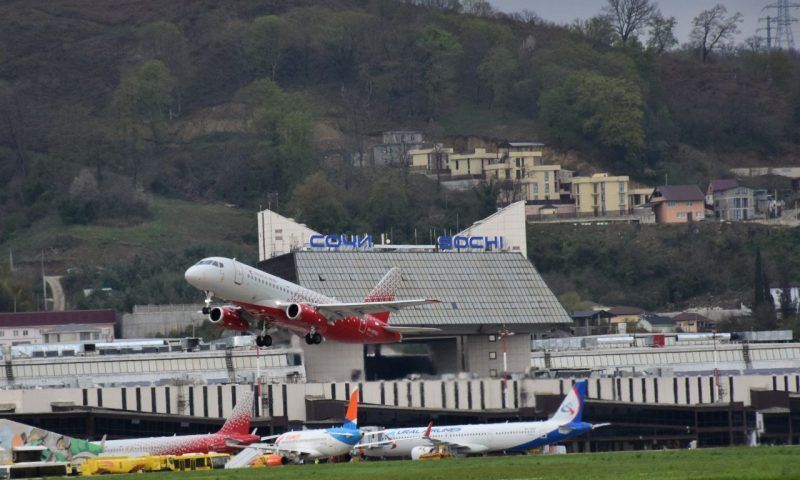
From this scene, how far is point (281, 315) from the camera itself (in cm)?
14075

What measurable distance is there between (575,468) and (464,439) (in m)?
38.9

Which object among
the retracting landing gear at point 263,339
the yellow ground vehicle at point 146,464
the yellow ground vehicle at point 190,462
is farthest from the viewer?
the yellow ground vehicle at point 190,462

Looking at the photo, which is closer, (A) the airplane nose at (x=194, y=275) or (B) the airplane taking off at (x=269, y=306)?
(A) the airplane nose at (x=194, y=275)

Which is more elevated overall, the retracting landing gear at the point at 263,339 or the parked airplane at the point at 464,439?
the retracting landing gear at the point at 263,339

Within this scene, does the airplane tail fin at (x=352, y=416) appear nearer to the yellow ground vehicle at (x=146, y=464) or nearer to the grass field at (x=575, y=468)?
the grass field at (x=575, y=468)

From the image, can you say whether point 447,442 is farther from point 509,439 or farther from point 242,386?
point 242,386

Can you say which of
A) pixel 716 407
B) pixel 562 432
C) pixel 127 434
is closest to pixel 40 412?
pixel 127 434

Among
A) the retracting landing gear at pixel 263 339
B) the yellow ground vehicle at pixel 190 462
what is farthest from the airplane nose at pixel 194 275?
the yellow ground vehicle at pixel 190 462

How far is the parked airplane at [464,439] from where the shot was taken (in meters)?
164

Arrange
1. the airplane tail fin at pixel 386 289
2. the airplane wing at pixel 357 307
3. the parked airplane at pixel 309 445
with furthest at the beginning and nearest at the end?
1. the airplane tail fin at pixel 386 289
2. the parked airplane at pixel 309 445
3. the airplane wing at pixel 357 307

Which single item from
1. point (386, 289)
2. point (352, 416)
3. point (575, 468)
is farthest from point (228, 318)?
point (352, 416)

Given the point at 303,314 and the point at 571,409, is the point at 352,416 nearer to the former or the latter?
the point at 571,409

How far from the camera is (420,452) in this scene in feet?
536

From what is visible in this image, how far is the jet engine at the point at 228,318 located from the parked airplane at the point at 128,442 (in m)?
19.1
